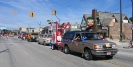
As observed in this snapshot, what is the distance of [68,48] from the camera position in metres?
15.8

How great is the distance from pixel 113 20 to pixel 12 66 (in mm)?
50437

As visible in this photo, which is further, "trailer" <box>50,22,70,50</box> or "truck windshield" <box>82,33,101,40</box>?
"trailer" <box>50,22,70,50</box>

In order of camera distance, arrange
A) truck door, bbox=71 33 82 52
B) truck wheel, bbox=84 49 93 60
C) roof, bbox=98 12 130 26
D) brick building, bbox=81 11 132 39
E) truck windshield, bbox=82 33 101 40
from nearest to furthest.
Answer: truck wheel, bbox=84 49 93 60 → truck windshield, bbox=82 33 101 40 → truck door, bbox=71 33 82 52 → brick building, bbox=81 11 132 39 → roof, bbox=98 12 130 26

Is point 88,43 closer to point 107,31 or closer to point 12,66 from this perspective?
point 12,66

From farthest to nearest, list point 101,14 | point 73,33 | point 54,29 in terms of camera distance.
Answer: point 101,14
point 54,29
point 73,33

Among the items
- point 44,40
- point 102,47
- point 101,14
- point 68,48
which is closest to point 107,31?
point 101,14

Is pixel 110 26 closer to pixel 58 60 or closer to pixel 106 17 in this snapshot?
pixel 106 17

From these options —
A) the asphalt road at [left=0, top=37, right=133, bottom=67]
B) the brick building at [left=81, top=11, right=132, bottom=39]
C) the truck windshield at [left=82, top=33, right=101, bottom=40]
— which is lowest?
the asphalt road at [left=0, top=37, right=133, bottom=67]

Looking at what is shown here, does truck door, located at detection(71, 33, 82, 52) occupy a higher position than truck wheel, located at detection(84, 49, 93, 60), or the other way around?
truck door, located at detection(71, 33, 82, 52)

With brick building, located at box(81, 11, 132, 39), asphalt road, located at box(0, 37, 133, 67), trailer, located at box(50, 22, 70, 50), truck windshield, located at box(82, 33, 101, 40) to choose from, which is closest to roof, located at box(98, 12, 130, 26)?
brick building, located at box(81, 11, 132, 39)

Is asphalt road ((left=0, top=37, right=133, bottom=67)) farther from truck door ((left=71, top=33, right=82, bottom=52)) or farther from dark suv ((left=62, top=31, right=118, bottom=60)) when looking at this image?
truck door ((left=71, top=33, right=82, bottom=52))

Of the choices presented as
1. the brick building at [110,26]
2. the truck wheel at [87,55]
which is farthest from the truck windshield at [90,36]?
the brick building at [110,26]

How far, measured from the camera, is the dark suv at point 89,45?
11.5m

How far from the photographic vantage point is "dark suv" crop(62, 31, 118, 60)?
11.5 meters
